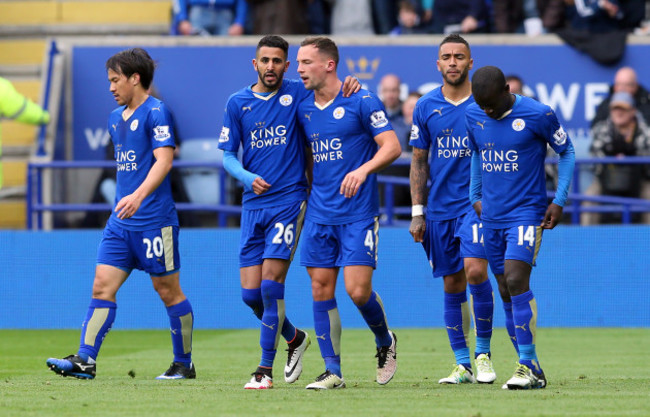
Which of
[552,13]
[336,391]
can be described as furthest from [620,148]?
[336,391]

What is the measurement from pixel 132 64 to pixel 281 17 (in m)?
7.26

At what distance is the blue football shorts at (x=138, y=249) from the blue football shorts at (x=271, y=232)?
696mm

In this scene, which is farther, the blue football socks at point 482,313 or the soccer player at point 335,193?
the blue football socks at point 482,313

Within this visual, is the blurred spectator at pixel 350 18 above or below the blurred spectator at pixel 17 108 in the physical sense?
above

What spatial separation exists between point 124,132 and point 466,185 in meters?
2.37

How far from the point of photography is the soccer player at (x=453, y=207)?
28.2 ft

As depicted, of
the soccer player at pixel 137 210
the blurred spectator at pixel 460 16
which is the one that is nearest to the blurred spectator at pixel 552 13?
the blurred spectator at pixel 460 16

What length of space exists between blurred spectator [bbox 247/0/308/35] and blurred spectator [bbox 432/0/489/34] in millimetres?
1657

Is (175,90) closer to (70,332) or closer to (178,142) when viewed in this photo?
(178,142)

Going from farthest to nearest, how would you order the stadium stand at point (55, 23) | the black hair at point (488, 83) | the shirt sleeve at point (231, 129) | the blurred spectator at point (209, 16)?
the stadium stand at point (55, 23) < the blurred spectator at point (209, 16) < the shirt sleeve at point (231, 129) < the black hair at point (488, 83)

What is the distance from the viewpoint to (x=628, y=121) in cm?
1413

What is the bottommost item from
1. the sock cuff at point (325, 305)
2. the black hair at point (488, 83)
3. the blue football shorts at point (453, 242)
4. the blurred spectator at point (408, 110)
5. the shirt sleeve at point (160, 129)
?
the sock cuff at point (325, 305)

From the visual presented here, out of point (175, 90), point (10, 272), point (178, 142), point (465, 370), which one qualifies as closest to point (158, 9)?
point (175, 90)

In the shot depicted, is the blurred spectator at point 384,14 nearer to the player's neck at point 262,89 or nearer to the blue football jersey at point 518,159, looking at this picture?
the player's neck at point 262,89
